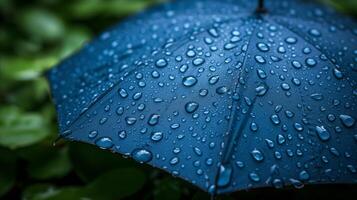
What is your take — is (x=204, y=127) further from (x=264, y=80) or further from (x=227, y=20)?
(x=227, y=20)

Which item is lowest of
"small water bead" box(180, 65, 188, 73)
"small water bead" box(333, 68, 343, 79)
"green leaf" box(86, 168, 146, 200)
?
"green leaf" box(86, 168, 146, 200)

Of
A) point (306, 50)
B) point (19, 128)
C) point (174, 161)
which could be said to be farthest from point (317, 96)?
point (19, 128)

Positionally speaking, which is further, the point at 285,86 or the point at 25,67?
the point at 25,67

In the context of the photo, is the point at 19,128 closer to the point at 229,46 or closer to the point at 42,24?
the point at 229,46

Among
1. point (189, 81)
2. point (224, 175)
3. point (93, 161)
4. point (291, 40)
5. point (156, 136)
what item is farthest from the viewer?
point (93, 161)

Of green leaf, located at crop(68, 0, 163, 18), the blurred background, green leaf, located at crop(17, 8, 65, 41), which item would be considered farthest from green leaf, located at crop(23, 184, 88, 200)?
green leaf, located at crop(68, 0, 163, 18)

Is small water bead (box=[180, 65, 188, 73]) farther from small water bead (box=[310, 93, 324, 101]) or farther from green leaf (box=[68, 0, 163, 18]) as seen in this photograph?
green leaf (box=[68, 0, 163, 18])

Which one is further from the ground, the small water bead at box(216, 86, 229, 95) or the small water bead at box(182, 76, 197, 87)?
the small water bead at box(182, 76, 197, 87)
